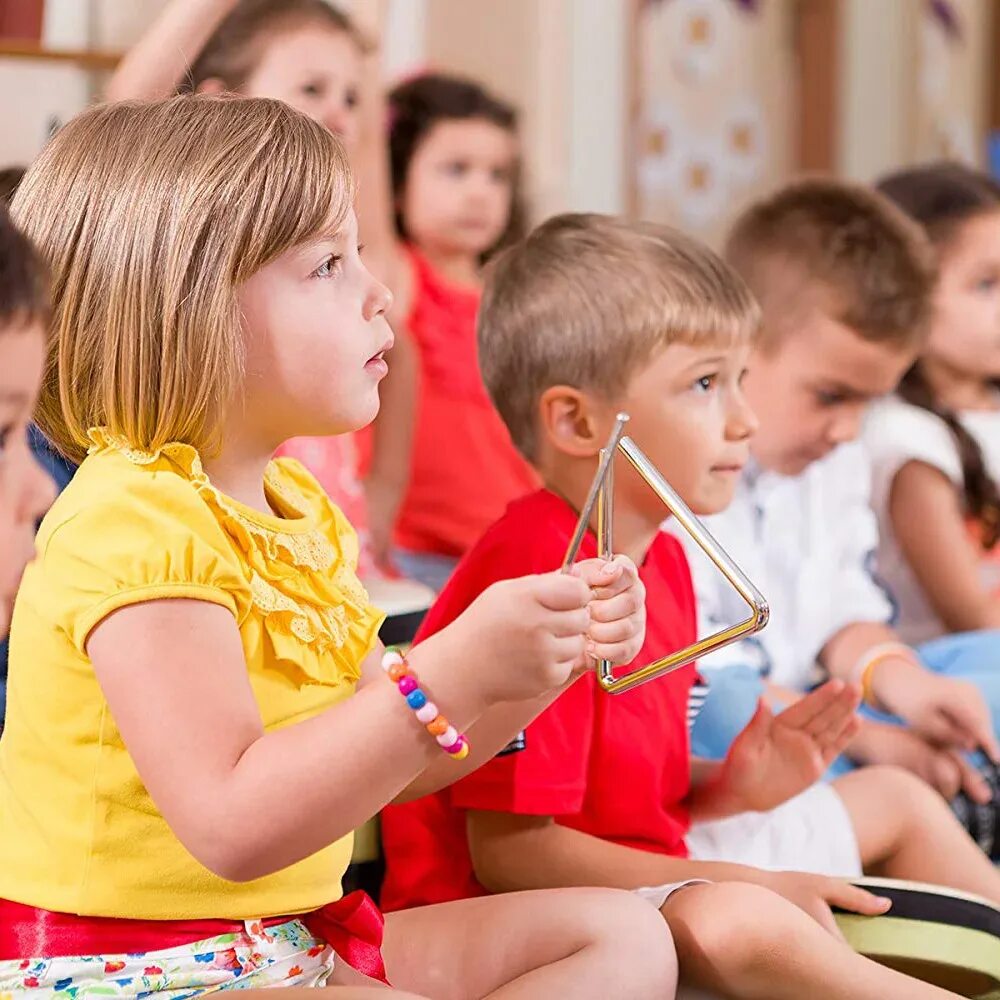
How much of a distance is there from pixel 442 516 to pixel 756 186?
49.6 inches

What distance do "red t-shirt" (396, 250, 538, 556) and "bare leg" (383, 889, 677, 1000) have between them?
3.23 ft

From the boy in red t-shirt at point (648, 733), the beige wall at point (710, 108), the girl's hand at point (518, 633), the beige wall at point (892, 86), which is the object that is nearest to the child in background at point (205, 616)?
the girl's hand at point (518, 633)

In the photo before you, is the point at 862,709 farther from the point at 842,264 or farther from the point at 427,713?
the point at 427,713

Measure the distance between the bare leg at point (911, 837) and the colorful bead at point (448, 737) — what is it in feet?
1.82

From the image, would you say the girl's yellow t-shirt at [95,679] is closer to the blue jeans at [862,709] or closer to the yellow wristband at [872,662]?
the blue jeans at [862,709]

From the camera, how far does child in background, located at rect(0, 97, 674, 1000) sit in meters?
0.64

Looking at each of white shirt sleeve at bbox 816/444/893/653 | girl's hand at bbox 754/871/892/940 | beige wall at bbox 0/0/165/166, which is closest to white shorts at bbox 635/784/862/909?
girl's hand at bbox 754/871/892/940

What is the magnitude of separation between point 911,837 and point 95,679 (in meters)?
0.65

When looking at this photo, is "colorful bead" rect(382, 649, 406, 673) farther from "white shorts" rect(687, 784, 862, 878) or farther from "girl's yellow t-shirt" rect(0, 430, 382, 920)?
"white shorts" rect(687, 784, 862, 878)

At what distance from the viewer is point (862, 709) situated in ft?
4.54

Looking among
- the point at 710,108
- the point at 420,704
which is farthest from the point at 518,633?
the point at 710,108

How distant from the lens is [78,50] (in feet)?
5.09

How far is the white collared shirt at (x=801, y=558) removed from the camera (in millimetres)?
1386

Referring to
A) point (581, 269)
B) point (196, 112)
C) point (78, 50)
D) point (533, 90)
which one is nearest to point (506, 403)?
point (581, 269)
